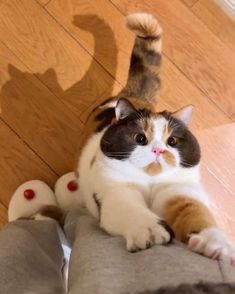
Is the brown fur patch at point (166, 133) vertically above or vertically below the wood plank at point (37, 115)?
above

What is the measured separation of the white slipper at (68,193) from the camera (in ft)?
3.84

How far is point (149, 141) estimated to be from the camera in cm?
86

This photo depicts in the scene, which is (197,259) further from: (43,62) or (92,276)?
(43,62)

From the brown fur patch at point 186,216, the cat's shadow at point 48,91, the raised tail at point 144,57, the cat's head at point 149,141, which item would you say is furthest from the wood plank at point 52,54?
the brown fur patch at point 186,216

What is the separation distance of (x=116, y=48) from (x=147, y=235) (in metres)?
0.77

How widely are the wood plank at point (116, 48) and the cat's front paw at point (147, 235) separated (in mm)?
640

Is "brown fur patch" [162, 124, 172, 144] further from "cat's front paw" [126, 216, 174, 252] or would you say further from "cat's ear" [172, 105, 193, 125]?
"cat's front paw" [126, 216, 174, 252]

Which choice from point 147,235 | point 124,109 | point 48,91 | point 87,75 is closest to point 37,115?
point 48,91

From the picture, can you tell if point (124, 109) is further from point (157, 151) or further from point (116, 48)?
point (116, 48)

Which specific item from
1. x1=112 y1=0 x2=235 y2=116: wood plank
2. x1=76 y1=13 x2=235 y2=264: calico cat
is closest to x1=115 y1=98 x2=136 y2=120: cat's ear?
x1=76 y1=13 x2=235 y2=264: calico cat

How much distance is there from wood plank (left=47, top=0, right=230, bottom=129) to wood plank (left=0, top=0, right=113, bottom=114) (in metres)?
0.03

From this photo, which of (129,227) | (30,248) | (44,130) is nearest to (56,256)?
(30,248)

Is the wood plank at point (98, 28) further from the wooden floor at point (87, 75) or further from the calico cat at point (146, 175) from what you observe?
the calico cat at point (146, 175)

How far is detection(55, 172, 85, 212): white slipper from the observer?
117cm
